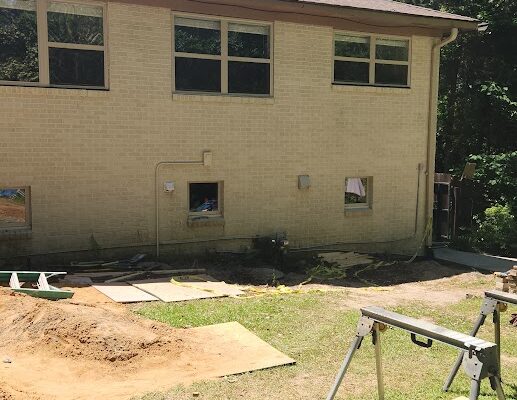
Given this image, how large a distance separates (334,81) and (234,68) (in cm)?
257

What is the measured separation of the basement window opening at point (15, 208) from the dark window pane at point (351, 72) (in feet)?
24.1

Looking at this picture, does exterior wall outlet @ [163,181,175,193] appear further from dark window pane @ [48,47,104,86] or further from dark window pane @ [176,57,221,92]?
dark window pane @ [48,47,104,86]

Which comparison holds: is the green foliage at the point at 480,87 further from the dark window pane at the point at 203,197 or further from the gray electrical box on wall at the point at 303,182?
the dark window pane at the point at 203,197

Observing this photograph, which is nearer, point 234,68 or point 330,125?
point 234,68

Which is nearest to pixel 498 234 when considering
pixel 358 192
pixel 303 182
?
pixel 358 192

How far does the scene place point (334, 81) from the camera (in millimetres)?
13320

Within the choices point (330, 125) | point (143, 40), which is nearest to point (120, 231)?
point (143, 40)

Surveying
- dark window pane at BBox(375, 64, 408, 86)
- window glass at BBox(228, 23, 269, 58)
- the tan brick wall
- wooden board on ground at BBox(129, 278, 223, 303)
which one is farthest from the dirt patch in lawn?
dark window pane at BBox(375, 64, 408, 86)

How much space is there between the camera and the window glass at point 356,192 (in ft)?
45.9

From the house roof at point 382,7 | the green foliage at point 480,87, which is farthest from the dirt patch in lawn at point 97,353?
the green foliage at point 480,87

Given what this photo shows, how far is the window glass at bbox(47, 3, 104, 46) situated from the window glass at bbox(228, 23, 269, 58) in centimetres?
277

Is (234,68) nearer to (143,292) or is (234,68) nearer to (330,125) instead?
(330,125)

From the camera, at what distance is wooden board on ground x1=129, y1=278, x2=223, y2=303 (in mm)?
8781

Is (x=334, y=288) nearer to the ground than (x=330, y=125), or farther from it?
nearer to the ground
